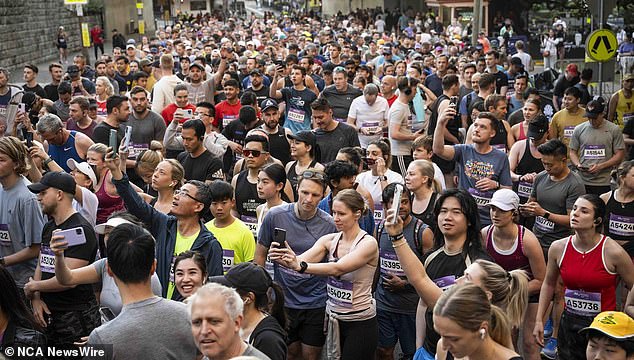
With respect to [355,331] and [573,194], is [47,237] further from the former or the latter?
[573,194]

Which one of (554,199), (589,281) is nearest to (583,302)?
(589,281)

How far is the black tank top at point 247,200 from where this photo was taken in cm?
826

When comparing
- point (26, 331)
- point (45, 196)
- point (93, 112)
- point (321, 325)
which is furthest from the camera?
point (93, 112)

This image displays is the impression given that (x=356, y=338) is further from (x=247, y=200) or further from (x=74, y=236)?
(x=247, y=200)

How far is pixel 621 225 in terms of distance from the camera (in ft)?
25.9

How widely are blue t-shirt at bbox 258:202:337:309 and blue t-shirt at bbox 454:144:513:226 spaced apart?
2365mm

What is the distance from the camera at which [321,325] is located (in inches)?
267

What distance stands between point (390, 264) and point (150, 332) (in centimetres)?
285

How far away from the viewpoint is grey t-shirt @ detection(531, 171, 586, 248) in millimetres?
8055

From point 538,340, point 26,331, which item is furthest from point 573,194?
point 26,331

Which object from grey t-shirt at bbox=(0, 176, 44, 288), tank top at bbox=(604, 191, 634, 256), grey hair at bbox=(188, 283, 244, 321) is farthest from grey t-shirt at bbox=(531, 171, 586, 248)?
grey hair at bbox=(188, 283, 244, 321)

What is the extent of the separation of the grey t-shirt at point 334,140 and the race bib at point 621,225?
3326 mm

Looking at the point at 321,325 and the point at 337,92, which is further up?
the point at 337,92

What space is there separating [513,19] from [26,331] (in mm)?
43091
